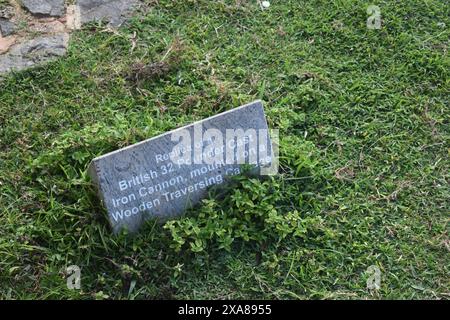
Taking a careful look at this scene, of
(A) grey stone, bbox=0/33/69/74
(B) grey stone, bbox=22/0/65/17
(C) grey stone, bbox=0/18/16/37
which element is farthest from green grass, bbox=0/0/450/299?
(C) grey stone, bbox=0/18/16/37

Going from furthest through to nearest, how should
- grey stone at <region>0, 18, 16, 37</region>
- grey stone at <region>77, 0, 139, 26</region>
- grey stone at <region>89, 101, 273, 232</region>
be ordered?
grey stone at <region>77, 0, 139, 26</region> → grey stone at <region>0, 18, 16, 37</region> → grey stone at <region>89, 101, 273, 232</region>

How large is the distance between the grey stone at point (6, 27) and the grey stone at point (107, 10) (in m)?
0.45

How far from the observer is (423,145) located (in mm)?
3209

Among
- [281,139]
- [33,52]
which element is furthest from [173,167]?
[33,52]

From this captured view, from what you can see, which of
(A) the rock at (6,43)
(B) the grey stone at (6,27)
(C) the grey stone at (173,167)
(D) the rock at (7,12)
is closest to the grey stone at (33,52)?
(A) the rock at (6,43)

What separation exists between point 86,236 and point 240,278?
0.75 meters

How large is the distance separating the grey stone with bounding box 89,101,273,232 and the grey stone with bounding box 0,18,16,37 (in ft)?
5.02

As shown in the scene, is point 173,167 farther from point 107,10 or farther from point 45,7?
point 45,7

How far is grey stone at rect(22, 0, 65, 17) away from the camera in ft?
12.5

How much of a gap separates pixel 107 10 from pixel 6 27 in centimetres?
66

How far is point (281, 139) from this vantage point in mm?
3096

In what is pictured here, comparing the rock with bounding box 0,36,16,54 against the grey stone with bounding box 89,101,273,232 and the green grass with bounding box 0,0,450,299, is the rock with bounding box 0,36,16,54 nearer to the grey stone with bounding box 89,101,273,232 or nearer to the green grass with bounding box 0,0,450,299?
the green grass with bounding box 0,0,450,299

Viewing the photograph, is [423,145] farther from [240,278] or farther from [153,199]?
[153,199]
